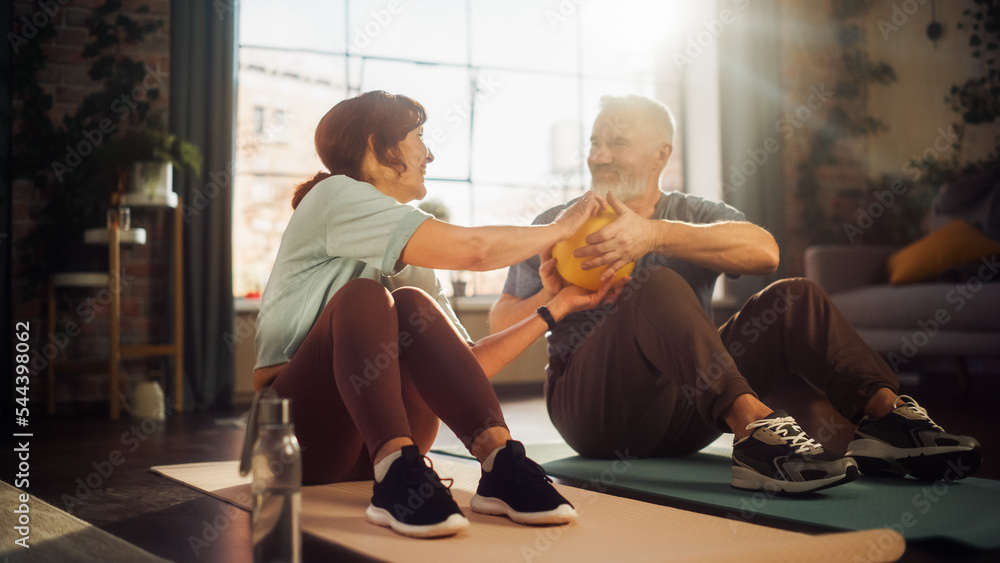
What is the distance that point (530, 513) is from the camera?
3.97ft

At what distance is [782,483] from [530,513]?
47cm

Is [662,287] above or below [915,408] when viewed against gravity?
above

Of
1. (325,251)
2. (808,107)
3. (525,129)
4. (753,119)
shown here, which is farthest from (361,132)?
(808,107)

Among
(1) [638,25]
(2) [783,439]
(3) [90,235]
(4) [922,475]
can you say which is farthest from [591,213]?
(1) [638,25]

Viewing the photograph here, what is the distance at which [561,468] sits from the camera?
1.83 meters

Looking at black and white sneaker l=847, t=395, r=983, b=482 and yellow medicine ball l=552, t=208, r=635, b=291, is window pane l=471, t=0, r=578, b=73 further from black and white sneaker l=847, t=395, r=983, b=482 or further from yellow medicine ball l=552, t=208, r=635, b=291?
black and white sneaker l=847, t=395, r=983, b=482

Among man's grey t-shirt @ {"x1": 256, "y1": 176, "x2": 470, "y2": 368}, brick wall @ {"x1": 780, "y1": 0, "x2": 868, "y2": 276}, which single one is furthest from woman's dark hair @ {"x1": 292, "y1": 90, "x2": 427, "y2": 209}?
brick wall @ {"x1": 780, "y1": 0, "x2": 868, "y2": 276}

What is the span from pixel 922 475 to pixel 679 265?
66 centimetres

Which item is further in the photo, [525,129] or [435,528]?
[525,129]

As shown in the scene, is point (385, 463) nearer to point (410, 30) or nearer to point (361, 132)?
point (361, 132)

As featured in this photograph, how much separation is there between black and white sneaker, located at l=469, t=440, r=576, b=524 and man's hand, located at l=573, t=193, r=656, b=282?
1.54 feet

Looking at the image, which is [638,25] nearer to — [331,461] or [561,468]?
[561,468]

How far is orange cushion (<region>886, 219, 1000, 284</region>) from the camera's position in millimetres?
3619

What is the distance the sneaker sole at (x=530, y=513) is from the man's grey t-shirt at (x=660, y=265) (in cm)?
58
